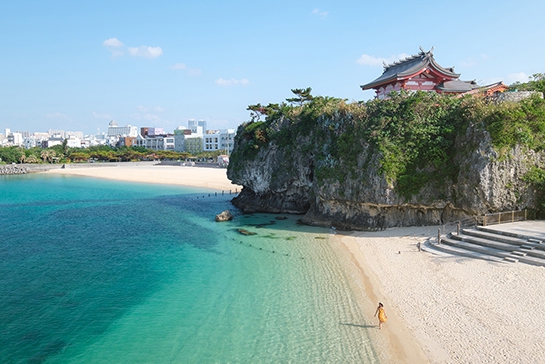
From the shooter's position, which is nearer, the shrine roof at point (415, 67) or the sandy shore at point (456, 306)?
the sandy shore at point (456, 306)

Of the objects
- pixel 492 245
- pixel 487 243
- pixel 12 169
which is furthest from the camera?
A: pixel 12 169

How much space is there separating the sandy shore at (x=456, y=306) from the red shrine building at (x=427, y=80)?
72.9 feet

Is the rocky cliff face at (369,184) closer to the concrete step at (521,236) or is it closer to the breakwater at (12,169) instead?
the concrete step at (521,236)

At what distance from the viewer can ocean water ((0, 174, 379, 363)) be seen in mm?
13086

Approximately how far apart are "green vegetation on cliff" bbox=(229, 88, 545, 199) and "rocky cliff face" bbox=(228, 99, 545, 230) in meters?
0.18

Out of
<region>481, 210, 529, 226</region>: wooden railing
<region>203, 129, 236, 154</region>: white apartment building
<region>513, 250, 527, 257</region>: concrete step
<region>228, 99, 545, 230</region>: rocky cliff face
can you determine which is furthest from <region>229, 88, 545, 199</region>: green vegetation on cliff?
<region>203, 129, 236, 154</region>: white apartment building

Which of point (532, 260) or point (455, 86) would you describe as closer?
point (532, 260)

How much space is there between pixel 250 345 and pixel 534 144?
895 inches

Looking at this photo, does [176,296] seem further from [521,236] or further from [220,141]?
[220,141]

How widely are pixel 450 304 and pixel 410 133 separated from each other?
51.9 ft

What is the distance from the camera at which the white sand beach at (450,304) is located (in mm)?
12188

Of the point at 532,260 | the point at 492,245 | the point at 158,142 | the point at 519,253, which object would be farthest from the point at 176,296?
the point at 158,142

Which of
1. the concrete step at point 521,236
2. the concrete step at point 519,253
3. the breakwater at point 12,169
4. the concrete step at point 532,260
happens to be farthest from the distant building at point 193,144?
the concrete step at point 532,260

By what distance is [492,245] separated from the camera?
1998cm
